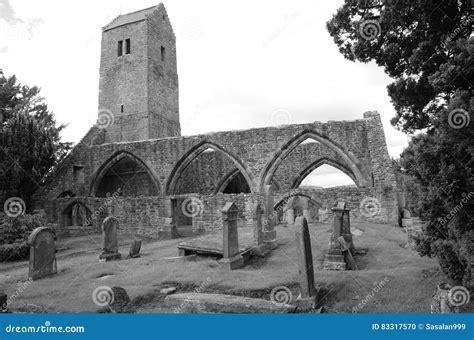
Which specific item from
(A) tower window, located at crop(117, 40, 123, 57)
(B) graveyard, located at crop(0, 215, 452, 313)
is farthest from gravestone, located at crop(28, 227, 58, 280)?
(A) tower window, located at crop(117, 40, 123, 57)

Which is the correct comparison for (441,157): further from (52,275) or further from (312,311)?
(52,275)

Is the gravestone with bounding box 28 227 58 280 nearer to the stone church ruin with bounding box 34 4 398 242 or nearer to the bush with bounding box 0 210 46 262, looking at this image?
the bush with bounding box 0 210 46 262

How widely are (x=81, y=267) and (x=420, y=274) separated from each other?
23.8 feet

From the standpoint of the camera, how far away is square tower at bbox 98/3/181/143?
72.6 ft

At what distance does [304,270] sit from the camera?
16.7ft

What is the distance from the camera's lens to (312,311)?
475 centimetres

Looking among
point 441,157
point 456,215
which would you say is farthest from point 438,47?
point 456,215

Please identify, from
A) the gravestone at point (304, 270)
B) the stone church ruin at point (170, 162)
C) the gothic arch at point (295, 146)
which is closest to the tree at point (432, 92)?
the gravestone at point (304, 270)

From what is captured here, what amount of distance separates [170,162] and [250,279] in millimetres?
11415

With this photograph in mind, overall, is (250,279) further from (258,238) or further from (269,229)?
(269,229)

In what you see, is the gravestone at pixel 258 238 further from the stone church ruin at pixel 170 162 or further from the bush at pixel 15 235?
the bush at pixel 15 235

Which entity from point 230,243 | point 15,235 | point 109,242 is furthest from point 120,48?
point 230,243

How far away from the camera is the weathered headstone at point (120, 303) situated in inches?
193

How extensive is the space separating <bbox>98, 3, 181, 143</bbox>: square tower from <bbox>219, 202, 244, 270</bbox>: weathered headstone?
15.0 metres
